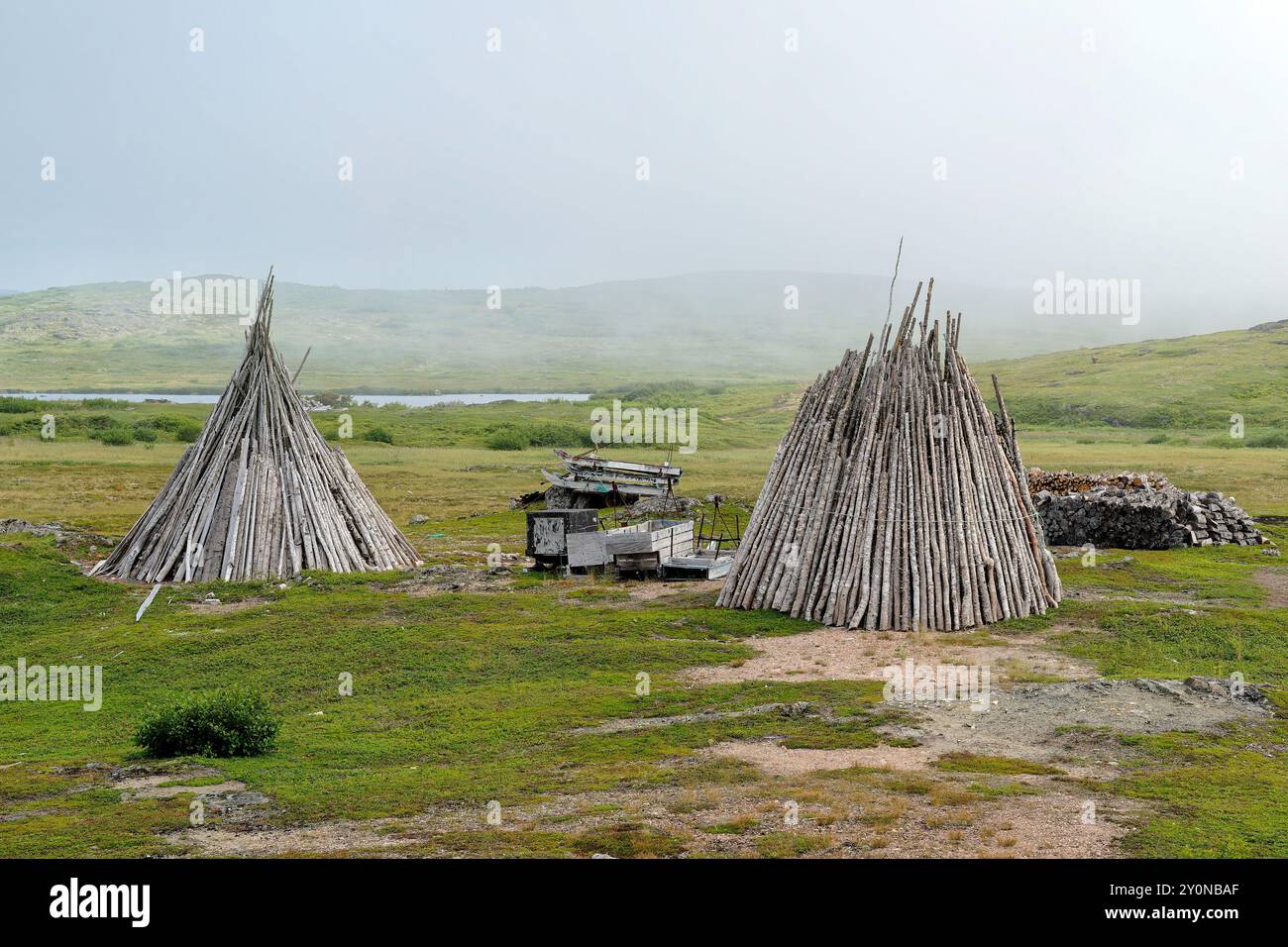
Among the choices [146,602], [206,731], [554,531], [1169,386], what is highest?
[1169,386]

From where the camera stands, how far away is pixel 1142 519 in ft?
84.3

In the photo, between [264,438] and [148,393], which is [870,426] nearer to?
[264,438]

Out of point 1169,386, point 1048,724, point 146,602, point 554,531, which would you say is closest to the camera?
point 1048,724

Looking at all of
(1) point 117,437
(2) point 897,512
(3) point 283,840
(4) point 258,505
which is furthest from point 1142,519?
(1) point 117,437

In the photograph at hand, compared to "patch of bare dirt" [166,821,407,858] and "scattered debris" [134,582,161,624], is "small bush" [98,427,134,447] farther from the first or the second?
"patch of bare dirt" [166,821,407,858]

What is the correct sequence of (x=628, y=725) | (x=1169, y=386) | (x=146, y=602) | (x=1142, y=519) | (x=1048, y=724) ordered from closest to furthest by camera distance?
(x=1048, y=724) → (x=628, y=725) → (x=146, y=602) → (x=1142, y=519) → (x=1169, y=386)

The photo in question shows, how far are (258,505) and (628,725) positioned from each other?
11.5m

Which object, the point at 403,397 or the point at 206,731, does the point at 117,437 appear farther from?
the point at 403,397

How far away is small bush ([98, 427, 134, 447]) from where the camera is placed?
54.0m

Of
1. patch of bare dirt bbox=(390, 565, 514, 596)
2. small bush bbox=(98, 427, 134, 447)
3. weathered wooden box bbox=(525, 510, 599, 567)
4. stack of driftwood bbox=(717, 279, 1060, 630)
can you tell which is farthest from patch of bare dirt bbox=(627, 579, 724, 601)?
small bush bbox=(98, 427, 134, 447)

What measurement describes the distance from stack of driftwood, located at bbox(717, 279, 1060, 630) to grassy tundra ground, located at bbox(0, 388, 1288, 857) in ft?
1.97

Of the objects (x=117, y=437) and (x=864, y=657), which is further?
(x=117, y=437)

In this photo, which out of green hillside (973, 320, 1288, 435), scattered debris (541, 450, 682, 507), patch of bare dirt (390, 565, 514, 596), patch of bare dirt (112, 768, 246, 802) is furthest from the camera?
green hillside (973, 320, 1288, 435)

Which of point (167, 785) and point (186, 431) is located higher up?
point (186, 431)
